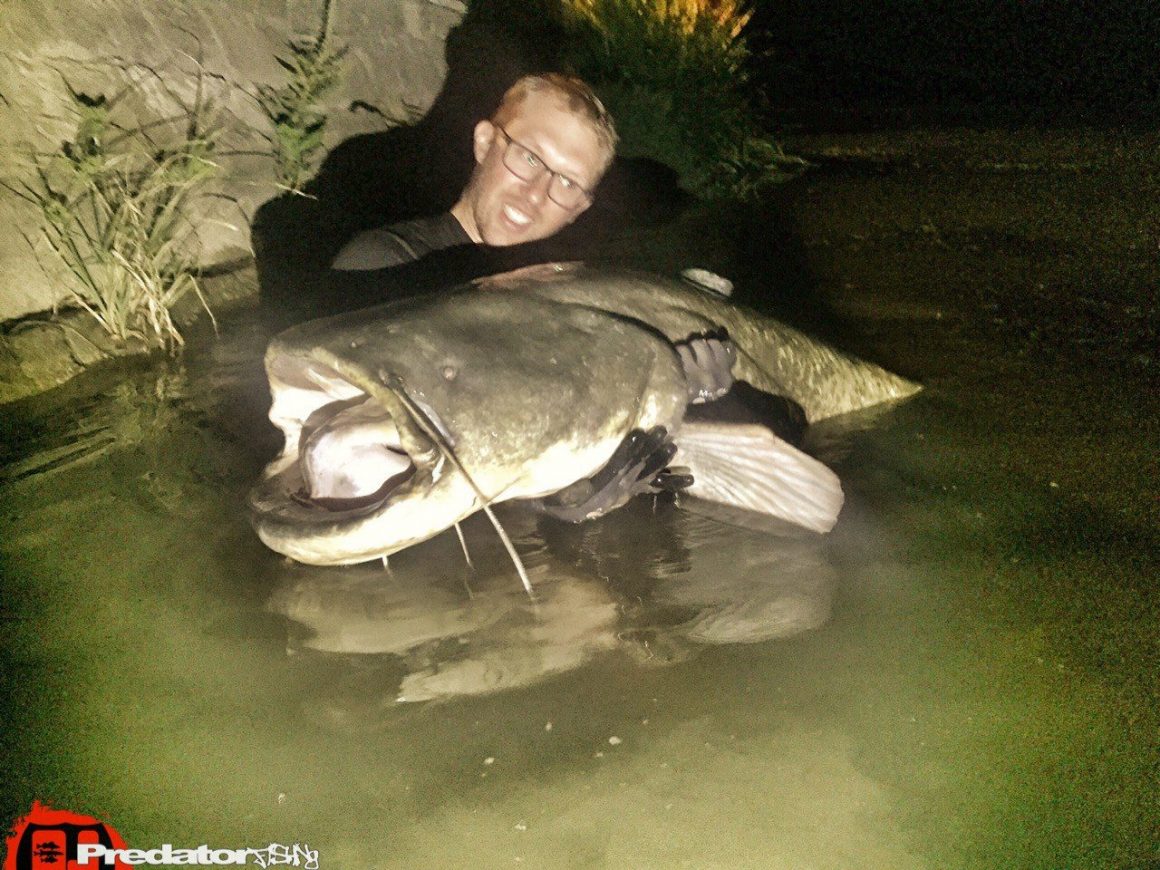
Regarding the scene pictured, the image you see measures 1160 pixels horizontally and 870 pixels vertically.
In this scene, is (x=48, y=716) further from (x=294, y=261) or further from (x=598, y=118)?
(x=294, y=261)

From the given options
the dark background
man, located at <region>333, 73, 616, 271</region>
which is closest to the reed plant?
Result: man, located at <region>333, 73, 616, 271</region>

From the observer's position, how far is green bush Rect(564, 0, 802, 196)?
6895mm

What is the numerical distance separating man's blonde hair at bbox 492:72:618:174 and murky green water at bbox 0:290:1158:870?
1682 millimetres

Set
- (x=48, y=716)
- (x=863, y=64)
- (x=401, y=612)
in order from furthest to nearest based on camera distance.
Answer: (x=863, y=64), (x=401, y=612), (x=48, y=716)

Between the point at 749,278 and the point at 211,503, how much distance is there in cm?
356

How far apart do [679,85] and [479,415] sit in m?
6.25

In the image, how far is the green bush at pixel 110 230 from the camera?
3.64 m

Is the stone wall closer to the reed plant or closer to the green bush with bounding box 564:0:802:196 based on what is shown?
the reed plant

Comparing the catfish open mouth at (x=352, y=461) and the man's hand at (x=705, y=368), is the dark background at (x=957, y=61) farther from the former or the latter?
the catfish open mouth at (x=352, y=461)

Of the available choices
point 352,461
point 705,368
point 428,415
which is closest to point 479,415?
point 428,415

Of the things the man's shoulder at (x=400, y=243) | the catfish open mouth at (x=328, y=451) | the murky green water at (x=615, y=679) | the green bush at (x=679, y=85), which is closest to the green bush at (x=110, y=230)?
the man's shoulder at (x=400, y=243)

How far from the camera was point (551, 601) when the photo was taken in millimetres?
1970

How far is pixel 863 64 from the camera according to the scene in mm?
15086

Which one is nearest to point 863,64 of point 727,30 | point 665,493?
point 727,30
